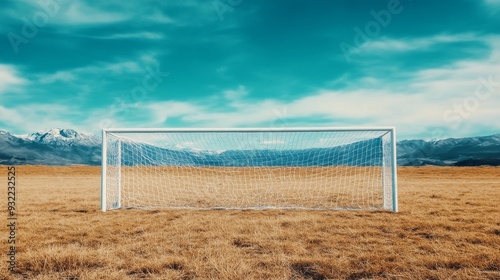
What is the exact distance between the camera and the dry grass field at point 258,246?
14.4ft

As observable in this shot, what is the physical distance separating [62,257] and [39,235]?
2129 millimetres

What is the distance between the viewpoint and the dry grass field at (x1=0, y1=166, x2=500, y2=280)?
14.4ft

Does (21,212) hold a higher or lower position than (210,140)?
lower

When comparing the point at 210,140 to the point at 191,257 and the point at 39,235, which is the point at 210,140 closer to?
the point at 39,235

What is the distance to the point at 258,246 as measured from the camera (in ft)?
18.7

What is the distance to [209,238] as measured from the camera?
6293 millimetres

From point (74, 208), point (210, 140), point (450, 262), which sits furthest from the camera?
point (210, 140)

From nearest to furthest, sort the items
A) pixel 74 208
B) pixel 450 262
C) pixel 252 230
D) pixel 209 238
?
pixel 450 262 → pixel 209 238 → pixel 252 230 → pixel 74 208

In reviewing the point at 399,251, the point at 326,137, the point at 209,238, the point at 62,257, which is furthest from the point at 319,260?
the point at 326,137

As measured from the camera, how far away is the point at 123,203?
12.5 metres

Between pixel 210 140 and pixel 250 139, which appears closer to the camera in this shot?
pixel 250 139

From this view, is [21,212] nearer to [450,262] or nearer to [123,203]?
[123,203]

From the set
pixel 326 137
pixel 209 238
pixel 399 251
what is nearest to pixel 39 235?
pixel 209 238

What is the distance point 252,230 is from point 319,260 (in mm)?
2348
